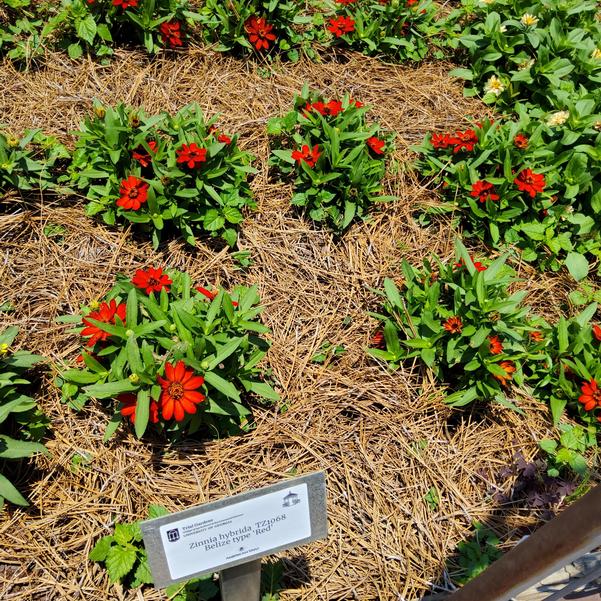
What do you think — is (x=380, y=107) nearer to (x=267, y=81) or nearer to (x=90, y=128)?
(x=267, y=81)

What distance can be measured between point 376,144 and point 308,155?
348mm

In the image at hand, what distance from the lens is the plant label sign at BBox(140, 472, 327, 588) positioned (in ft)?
4.87

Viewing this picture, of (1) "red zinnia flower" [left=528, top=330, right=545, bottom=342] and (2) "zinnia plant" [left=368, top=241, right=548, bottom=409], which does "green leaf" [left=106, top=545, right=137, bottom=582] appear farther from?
(1) "red zinnia flower" [left=528, top=330, right=545, bottom=342]

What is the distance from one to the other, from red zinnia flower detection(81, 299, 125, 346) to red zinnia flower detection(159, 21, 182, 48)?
1868 mm

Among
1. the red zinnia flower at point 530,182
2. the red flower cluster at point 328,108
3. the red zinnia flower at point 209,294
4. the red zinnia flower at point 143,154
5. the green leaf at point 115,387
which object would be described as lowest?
the green leaf at point 115,387

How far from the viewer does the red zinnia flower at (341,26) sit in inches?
142

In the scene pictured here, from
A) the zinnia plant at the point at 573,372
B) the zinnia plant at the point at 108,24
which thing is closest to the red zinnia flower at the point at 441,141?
the zinnia plant at the point at 573,372

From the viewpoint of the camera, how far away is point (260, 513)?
1.55 m

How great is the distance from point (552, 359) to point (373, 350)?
0.78 meters

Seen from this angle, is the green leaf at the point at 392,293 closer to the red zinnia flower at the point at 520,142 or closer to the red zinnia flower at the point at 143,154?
the red zinnia flower at the point at 520,142

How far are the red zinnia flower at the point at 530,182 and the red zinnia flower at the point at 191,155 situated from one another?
1.50 metres

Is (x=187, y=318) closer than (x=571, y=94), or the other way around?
(x=187, y=318)

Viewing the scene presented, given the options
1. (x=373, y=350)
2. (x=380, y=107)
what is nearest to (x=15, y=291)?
(x=373, y=350)

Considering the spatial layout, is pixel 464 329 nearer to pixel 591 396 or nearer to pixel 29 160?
pixel 591 396
